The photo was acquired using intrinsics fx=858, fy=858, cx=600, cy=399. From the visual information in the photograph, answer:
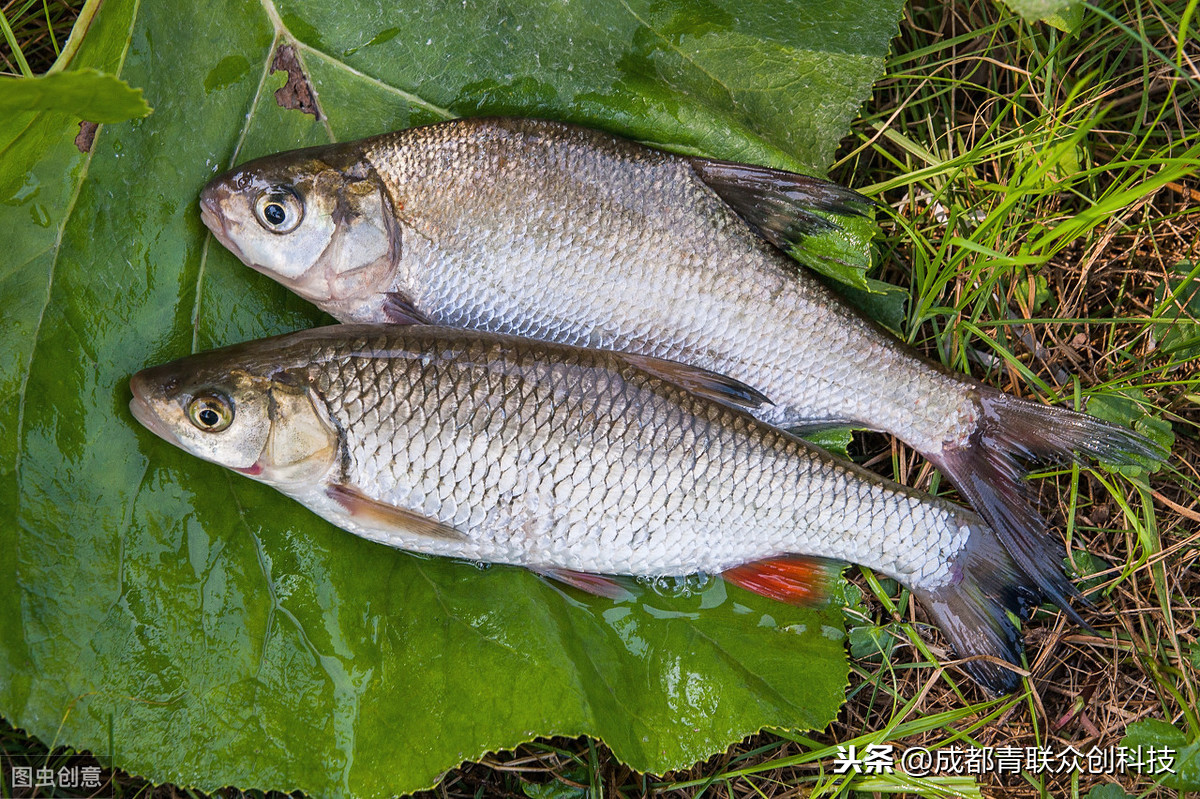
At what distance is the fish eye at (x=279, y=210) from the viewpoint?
8.66 ft

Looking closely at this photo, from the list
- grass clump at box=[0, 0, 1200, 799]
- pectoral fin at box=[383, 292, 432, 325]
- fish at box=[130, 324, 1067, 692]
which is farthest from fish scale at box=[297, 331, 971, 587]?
grass clump at box=[0, 0, 1200, 799]

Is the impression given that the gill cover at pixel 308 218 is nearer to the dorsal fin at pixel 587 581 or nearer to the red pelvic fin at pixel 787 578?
the dorsal fin at pixel 587 581

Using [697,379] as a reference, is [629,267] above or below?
above

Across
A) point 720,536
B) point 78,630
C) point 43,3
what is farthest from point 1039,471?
point 43,3

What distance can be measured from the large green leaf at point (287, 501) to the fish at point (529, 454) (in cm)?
23

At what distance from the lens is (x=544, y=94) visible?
9.64ft

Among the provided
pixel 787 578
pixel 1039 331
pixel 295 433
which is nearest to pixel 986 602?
pixel 787 578

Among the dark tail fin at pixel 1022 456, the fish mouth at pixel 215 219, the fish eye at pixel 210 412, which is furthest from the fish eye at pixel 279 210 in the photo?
the dark tail fin at pixel 1022 456

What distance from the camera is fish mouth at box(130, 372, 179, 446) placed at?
2.50 metres

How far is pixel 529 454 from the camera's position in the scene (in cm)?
254

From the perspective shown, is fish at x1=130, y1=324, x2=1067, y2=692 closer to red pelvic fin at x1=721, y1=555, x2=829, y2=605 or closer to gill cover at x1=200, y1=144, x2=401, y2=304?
red pelvic fin at x1=721, y1=555, x2=829, y2=605

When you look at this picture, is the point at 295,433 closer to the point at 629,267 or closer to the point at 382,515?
the point at 382,515

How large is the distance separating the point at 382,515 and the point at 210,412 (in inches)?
22.3

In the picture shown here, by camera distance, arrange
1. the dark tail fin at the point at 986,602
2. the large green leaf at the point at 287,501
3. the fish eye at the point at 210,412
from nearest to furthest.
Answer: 1. the fish eye at the point at 210,412
2. the large green leaf at the point at 287,501
3. the dark tail fin at the point at 986,602
